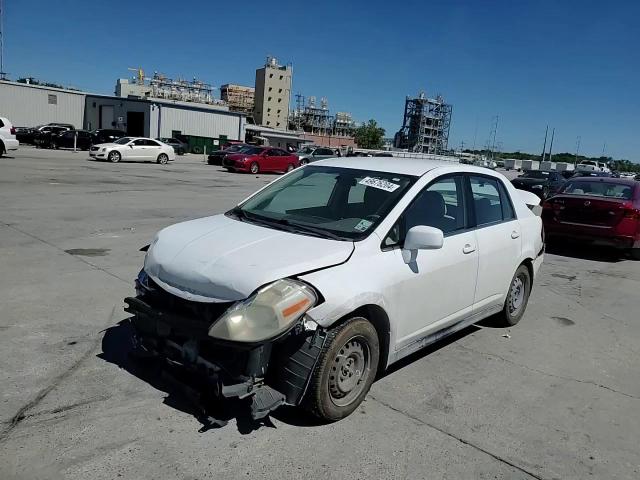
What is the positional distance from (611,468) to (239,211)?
126 inches

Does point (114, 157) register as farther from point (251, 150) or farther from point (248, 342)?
point (248, 342)

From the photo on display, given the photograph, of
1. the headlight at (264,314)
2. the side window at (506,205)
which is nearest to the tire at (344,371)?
the headlight at (264,314)

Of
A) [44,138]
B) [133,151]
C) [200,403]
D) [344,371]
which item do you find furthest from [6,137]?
[344,371]

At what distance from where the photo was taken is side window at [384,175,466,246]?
396cm

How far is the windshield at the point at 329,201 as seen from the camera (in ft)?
13.0

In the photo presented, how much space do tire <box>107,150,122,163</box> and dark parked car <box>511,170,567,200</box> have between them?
845 inches

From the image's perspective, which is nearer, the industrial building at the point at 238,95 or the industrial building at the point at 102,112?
the industrial building at the point at 102,112

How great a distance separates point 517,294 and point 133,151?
98.1 ft

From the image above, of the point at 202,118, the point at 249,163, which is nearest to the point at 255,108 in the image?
the point at 202,118

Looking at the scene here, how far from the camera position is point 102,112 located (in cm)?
5416

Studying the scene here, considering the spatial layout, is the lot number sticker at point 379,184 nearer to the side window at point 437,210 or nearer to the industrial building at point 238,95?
the side window at point 437,210

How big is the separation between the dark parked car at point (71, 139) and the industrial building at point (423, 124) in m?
76.7

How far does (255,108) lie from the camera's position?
150 metres

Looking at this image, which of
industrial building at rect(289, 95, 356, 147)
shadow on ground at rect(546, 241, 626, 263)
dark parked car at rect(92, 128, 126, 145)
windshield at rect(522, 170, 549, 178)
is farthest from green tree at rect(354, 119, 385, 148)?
shadow on ground at rect(546, 241, 626, 263)
